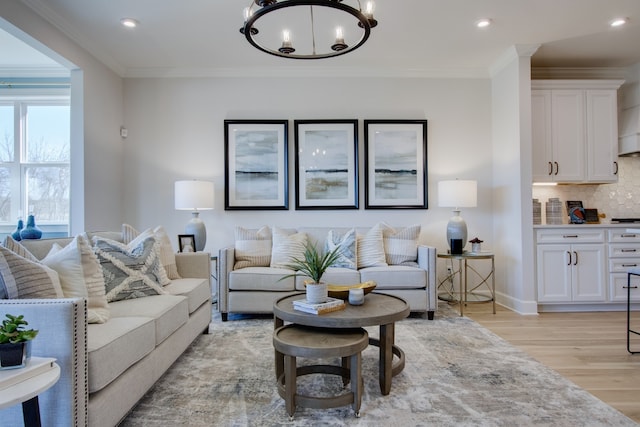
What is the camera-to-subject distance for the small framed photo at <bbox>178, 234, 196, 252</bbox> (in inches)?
149

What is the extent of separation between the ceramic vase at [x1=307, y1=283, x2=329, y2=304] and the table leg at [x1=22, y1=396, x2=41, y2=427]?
4.21ft

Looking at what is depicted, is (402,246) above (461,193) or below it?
below

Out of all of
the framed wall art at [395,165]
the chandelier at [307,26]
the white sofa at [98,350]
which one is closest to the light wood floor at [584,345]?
the framed wall art at [395,165]

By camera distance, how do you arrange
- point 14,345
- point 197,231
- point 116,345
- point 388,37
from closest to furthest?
point 14,345
point 116,345
point 388,37
point 197,231

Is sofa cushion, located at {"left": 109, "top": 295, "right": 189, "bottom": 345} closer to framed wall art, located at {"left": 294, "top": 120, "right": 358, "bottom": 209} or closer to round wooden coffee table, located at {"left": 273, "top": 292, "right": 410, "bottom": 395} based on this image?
round wooden coffee table, located at {"left": 273, "top": 292, "right": 410, "bottom": 395}

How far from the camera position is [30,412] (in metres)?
1.26

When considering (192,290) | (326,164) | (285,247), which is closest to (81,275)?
(192,290)

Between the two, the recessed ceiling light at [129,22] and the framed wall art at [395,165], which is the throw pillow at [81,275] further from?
the framed wall art at [395,165]

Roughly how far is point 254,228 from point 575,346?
10.9 feet

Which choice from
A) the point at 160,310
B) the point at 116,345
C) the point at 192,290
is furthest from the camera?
the point at 192,290

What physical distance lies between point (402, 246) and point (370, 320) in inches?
79.9

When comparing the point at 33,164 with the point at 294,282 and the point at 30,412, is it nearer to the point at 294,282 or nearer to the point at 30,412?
the point at 294,282

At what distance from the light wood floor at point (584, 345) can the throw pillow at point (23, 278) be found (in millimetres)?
2863

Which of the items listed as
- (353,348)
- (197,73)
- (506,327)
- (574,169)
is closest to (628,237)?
(574,169)
